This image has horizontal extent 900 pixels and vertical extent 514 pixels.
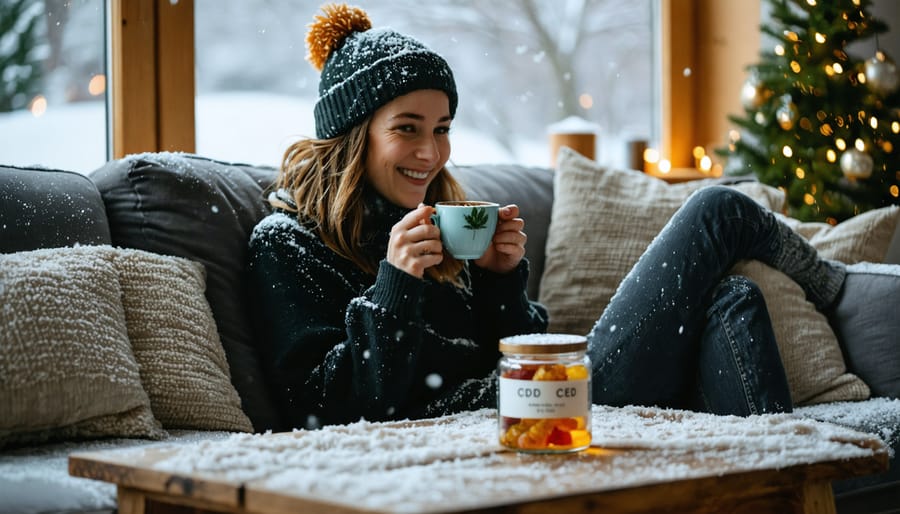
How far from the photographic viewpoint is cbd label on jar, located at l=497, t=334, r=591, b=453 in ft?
4.28

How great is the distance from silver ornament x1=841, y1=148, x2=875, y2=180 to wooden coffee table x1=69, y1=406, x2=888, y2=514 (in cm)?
209

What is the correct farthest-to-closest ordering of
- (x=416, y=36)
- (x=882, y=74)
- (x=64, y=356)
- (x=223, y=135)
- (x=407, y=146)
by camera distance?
(x=882, y=74) < (x=416, y=36) < (x=223, y=135) < (x=407, y=146) < (x=64, y=356)

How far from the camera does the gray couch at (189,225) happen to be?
6.23 feet

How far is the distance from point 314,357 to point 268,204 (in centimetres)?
41

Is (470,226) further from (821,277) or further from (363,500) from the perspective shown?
(821,277)

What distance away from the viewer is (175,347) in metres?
1.86

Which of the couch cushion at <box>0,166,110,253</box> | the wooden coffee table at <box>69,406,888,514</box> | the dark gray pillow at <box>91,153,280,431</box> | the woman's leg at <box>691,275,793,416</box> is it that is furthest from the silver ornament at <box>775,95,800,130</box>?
the couch cushion at <box>0,166,110,253</box>

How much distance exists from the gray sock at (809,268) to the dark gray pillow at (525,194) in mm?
571

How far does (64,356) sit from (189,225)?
49 cm

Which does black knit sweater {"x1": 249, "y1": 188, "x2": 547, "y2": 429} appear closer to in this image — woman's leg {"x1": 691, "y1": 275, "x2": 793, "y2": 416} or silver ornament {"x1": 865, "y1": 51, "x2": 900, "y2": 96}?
woman's leg {"x1": 691, "y1": 275, "x2": 793, "y2": 416}

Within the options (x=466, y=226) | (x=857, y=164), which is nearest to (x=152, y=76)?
(x=466, y=226)

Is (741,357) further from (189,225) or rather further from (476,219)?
(189,225)

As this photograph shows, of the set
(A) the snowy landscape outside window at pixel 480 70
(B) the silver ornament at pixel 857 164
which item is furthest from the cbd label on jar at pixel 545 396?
(B) the silver ornament at pixel 857 164

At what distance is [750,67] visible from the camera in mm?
3662
